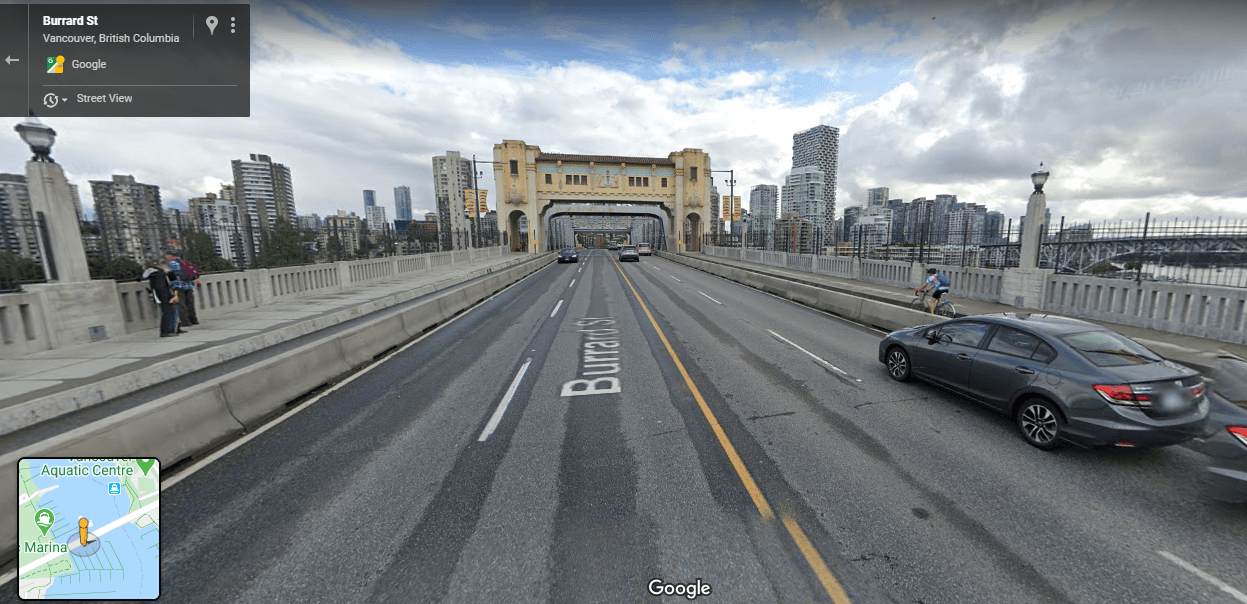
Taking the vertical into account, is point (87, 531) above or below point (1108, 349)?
below

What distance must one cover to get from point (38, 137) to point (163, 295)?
3.34m

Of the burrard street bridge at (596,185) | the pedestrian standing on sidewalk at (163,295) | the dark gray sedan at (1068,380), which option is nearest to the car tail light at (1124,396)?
the dark gray sedan at (1068,380)

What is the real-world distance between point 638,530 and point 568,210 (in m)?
66.8

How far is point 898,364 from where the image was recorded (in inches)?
282

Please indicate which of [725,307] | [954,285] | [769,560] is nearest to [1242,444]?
[769,560]

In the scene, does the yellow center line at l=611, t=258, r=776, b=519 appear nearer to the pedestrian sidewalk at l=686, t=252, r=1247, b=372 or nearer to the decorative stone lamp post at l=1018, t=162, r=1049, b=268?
the pedestrian sidewalk at l=686, t=252, r=1247, b=372

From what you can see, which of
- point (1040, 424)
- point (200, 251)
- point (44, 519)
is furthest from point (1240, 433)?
point (200, 251)

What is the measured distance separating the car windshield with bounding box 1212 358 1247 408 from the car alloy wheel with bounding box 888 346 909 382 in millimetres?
3108

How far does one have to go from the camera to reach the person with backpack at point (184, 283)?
908 centimetres

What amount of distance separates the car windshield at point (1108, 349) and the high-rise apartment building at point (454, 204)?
33.5 m

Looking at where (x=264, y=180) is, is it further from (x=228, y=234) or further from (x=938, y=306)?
(x=938, y=306)

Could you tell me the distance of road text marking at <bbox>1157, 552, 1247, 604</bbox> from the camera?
2.79 metres

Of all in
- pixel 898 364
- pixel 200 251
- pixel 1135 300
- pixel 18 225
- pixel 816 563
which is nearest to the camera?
pixel 816 563

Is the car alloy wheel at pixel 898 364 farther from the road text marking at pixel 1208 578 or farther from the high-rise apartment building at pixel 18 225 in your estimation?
the high-rise apartment building at pixel 18 225
